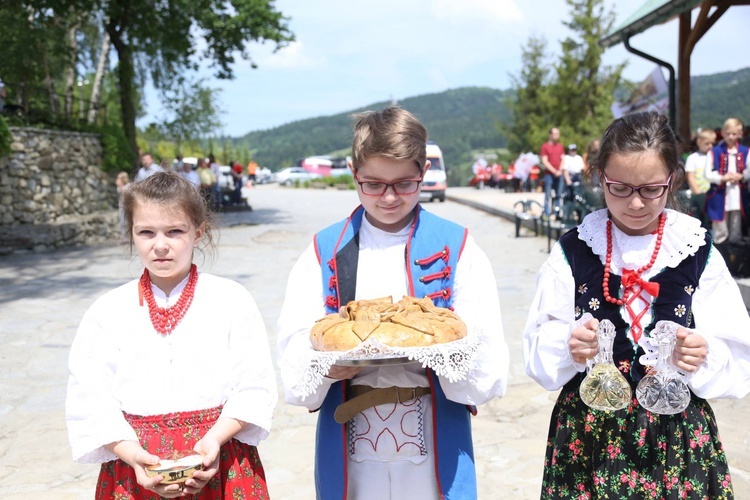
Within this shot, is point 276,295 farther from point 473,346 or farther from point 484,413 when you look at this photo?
point 473,346

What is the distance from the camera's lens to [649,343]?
2213 millimetres

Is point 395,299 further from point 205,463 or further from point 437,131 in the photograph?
point 437,131

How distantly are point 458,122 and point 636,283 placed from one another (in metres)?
106

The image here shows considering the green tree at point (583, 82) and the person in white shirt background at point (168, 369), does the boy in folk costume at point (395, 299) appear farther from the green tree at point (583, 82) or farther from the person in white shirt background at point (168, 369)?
the green tree at point (583, 82)

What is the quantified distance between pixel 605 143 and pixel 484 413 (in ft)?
9.08

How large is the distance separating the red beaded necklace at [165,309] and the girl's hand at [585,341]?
1.14 metres

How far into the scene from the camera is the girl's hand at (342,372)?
2137 millimetres

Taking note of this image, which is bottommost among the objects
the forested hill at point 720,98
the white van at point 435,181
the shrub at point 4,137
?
the white van at point 435,181

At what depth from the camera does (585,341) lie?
2.13 m

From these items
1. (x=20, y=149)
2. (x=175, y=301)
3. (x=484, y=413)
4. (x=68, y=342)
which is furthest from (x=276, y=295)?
(x=20, y=149)

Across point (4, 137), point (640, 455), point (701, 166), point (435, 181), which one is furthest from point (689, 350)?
point (435, 181)

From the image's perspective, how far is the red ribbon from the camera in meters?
2.21

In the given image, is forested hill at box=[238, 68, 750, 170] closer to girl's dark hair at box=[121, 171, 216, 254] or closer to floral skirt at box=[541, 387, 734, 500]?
girl's dark hair at box=[121, 171, 216, 254]

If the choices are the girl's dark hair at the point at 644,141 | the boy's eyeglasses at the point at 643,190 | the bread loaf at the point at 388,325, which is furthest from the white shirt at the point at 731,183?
the bread loaf at the point at 388,325
